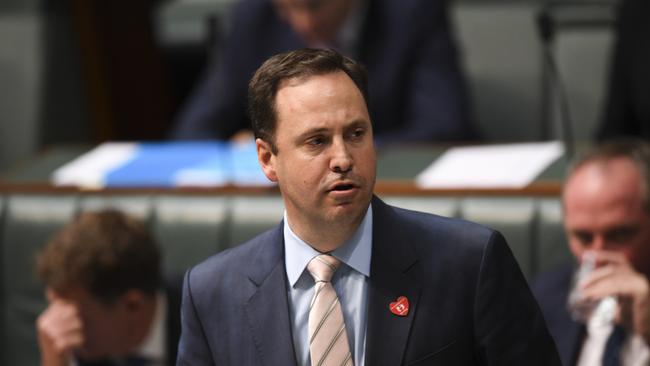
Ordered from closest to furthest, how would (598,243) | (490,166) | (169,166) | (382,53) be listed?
(598,243)
(490,166)
(169,166)
(382,53)

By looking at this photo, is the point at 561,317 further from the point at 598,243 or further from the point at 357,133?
the point at 357,133

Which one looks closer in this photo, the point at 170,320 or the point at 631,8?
Result: the point at 170,320

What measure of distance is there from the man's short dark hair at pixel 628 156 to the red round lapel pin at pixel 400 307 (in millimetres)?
1032

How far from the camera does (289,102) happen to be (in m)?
1.07

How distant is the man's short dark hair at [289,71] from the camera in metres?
1.07

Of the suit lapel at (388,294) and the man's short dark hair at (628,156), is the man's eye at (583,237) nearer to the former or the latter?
the man's short dark hair at (628,156)

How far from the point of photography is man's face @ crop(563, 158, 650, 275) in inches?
80.3

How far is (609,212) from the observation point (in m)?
2.06

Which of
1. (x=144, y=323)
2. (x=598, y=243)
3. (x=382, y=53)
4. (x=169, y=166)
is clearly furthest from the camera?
(x=382, y=53)

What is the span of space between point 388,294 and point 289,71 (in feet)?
0.71

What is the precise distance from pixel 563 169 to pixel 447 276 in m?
1.45

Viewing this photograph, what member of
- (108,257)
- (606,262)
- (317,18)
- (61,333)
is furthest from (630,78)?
(61,333)

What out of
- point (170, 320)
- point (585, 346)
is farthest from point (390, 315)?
point (170, 320)

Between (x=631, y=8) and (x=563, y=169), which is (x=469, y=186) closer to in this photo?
(x=563, y=169)
